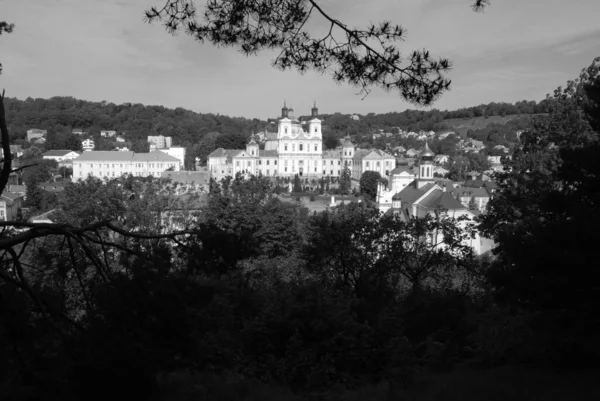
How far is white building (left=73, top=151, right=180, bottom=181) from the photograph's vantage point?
209 feet

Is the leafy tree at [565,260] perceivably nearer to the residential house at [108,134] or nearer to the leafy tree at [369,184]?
the leafy tree at [369,184]

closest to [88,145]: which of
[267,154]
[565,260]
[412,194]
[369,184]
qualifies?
[267,154]

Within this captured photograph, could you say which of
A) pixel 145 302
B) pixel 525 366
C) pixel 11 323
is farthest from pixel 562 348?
pixel 11 323

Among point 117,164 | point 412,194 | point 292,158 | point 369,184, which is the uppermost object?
point 292,158

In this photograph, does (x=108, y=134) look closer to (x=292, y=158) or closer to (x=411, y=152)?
(x=292, y=158)

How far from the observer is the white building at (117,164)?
63625 millimetres

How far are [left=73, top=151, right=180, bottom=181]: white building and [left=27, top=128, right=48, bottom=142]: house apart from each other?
40270mm

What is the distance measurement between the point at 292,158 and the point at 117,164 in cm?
2147

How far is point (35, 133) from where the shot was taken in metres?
100

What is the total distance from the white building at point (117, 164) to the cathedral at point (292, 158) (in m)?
6.40

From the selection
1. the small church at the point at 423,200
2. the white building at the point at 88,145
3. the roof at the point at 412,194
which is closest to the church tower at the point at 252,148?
the small church at the point at 423,200

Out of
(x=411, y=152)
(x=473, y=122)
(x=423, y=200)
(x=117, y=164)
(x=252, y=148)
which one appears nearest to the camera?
(x=423, y=200)

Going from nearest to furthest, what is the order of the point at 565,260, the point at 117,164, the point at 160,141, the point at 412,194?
the point at 565,260
the point at 412,194
the point at 117,164
the point at 160,141

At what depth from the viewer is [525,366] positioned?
15.0ft
